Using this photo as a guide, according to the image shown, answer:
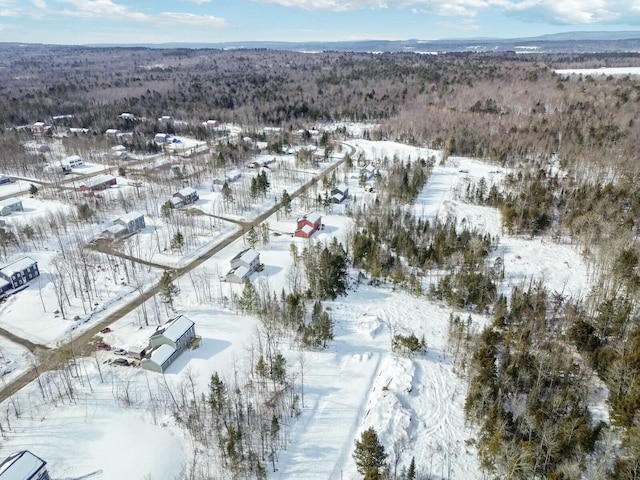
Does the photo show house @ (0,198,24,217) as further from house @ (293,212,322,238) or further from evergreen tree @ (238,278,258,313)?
evergreen tree @ (238,278,258,313)

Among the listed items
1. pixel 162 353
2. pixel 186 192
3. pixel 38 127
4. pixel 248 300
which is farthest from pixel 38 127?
pixel 162 353

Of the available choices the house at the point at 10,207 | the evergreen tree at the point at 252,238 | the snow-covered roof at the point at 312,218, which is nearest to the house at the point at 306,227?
the snow-covered roof at the point at 312,218

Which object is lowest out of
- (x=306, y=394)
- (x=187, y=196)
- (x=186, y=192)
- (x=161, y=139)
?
(x=306, y=394)

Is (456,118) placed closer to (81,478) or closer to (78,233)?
(78,233)

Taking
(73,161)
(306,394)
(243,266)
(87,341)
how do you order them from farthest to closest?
(73,161) → (243,266) → (87,341) → (306,394)

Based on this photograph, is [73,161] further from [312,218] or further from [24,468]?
[24,468]

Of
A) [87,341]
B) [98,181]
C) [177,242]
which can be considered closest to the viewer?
[87,341]

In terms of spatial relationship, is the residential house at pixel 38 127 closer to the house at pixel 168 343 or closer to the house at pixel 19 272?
the house at pixel 19 272

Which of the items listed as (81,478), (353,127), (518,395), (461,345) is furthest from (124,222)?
(353,127)
